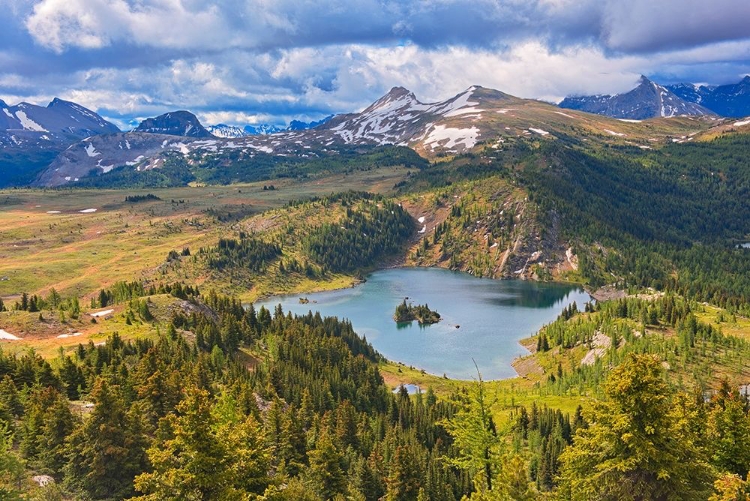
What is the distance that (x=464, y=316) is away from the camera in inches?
7239

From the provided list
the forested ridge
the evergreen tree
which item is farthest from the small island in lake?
the evergreen tree

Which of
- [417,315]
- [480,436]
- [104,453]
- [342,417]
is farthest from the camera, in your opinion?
[417,315]

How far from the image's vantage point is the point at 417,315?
7190 inches

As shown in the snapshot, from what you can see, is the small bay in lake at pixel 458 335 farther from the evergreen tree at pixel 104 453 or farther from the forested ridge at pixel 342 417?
the evergreen tree at pixel 104 453

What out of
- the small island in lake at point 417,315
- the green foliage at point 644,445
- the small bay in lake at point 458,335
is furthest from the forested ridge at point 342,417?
the small island in lake at point 417,315

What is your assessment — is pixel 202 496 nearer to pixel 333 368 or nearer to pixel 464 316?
pixel 333 368

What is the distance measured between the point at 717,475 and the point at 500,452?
14.1 metres

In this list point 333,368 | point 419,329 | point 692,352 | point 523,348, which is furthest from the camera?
point 419,329

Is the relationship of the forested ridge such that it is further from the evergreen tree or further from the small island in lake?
the small island in lake

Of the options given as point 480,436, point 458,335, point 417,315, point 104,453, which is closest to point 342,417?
point 104,453

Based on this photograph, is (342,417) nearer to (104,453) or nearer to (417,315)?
(104,453)

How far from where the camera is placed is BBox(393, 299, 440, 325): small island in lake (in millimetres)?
179250

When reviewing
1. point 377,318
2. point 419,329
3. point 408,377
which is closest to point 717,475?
point 408,377

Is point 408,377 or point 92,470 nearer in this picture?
point 92,470
